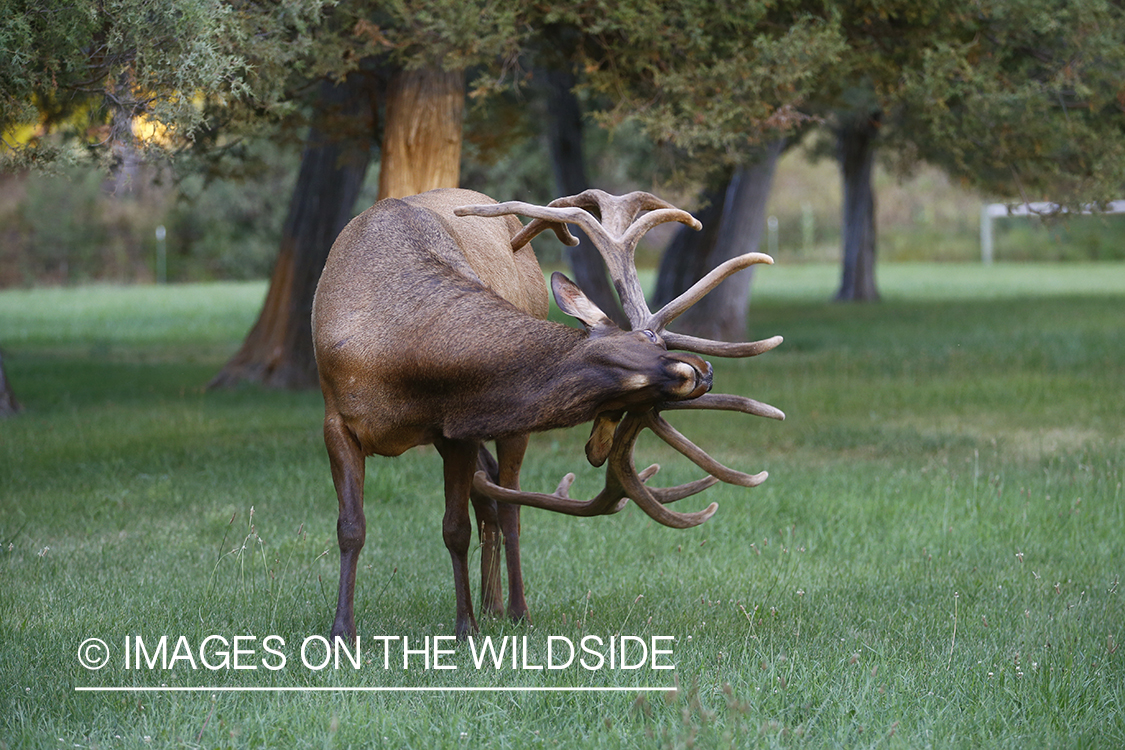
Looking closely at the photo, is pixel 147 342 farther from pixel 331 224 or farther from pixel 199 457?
pixel 199 457

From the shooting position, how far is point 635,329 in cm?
452

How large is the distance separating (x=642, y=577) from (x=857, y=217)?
83.3 feet

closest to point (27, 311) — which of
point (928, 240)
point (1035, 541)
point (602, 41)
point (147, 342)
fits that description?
point (147, 342)

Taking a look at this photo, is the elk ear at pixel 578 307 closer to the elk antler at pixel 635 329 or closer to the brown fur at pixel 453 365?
the brown fur at pixel 453 365

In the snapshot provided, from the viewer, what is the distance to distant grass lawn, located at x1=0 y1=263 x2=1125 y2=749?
4574mm

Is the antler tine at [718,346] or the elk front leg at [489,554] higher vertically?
the antler tine at [718,346]

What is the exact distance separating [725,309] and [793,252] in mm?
40636

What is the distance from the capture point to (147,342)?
893 inches

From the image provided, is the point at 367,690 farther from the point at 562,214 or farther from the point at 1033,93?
the point at 1033,93

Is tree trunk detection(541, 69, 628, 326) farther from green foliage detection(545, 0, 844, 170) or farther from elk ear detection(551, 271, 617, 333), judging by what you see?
elk ear detection(551, 271, 617, 333)

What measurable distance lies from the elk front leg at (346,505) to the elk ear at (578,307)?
1242mm

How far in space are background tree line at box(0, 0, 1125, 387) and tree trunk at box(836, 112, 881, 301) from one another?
15231 millimetres

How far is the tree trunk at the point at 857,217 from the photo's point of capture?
29438 millimetres
